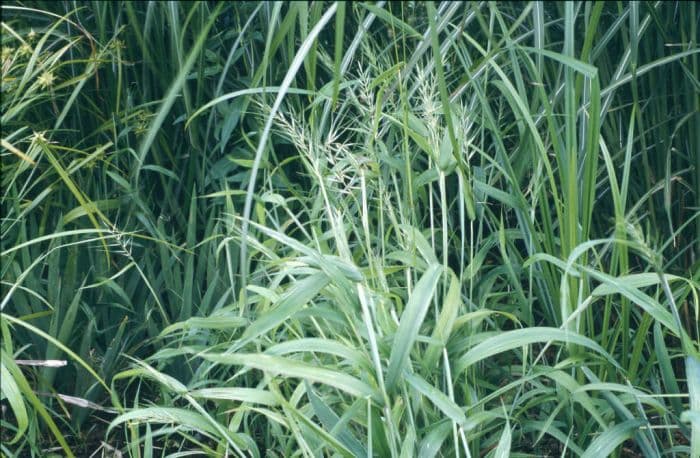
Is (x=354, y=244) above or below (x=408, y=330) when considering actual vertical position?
below

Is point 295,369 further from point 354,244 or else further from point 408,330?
point 354,244

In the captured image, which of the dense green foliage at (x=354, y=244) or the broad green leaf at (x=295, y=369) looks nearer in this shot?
the broad green leaf at (x=295, y=369)

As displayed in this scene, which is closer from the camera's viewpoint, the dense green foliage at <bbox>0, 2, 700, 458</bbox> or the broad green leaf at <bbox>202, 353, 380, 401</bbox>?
the broad green leaf at <bbox>202, 353, 380, 401</bbox>

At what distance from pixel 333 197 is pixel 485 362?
14.0 inches

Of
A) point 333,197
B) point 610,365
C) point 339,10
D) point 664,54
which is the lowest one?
point 610,365

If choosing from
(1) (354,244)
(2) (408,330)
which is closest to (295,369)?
(2) (408,330)

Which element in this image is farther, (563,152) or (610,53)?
(610,53)

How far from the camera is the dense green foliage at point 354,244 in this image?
39.7 inches

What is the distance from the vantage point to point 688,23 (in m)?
1.39

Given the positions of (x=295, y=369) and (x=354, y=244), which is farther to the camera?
(x=354, y=244)

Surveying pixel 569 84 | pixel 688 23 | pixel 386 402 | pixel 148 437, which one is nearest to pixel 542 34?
pixel 569 84

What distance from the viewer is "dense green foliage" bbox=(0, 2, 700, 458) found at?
1009 millimetres

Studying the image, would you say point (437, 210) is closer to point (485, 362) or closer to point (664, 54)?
point (485, 362)

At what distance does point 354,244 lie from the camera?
1.40 meters
